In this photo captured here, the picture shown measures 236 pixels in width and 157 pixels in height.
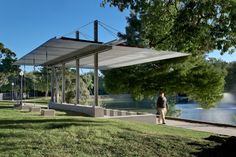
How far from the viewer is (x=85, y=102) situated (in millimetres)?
34000

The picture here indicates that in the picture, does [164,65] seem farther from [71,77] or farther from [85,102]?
[71,77]

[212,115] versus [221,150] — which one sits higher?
[221,150]

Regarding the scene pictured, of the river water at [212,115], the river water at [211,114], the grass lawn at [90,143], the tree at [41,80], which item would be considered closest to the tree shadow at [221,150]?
the grass lawn at [90,143]

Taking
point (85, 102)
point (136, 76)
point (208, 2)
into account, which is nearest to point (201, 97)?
point (136, 76)

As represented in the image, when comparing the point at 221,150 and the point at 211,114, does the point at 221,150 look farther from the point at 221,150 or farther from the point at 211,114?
the point at 211,114

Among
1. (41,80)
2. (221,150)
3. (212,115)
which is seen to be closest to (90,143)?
(221,150)

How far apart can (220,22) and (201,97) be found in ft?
58.9

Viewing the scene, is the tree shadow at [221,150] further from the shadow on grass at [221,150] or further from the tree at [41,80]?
the tree at [41,80]

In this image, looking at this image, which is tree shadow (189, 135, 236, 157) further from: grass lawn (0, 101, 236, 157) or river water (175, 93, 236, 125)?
river water (175, 93, 236, 125)

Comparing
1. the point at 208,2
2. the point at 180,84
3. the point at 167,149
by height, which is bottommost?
the point at 167,149

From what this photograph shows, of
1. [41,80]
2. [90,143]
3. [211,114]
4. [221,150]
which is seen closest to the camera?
[90,143]

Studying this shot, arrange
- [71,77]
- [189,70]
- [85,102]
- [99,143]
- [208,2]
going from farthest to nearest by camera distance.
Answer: [71,77], [85,102], [189,70], [208,2], [99,143]

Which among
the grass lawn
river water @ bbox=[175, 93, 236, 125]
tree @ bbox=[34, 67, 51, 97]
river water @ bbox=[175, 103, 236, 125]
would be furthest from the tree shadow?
tree @ bbox=[34, 67, 51, 97]

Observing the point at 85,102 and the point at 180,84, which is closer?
the point at 180,84
